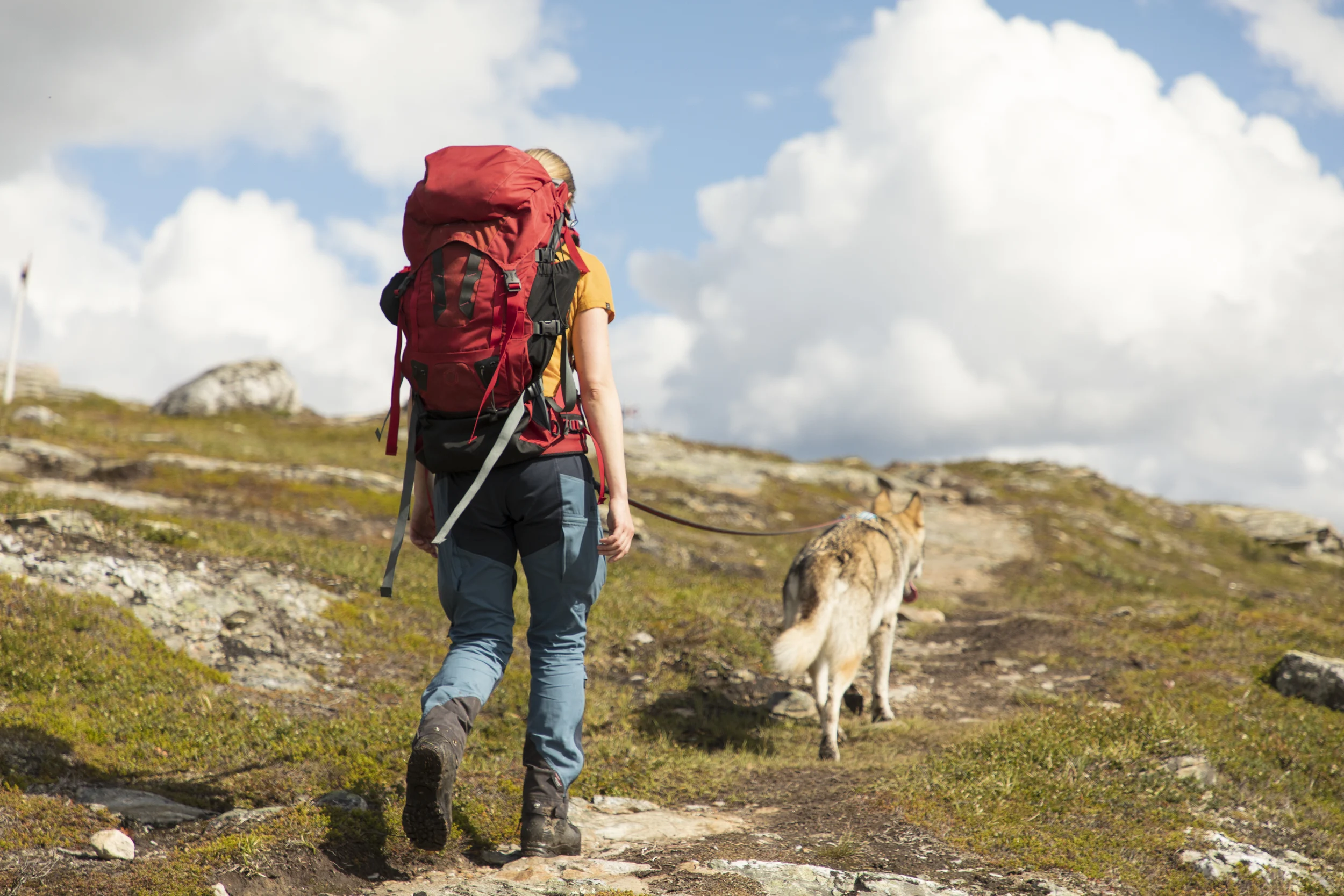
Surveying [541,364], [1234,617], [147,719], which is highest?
[541,364]

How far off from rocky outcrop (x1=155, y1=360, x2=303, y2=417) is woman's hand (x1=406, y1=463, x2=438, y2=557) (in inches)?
1631

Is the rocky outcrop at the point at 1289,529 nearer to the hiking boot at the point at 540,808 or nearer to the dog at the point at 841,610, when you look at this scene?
the dog at the point at 841,610

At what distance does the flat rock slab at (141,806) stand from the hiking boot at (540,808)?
2169 mm

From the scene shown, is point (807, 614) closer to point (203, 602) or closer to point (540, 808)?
point (540, 808)

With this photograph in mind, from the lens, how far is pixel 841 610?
7789 millimetres

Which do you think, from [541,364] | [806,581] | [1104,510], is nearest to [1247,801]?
[806,581]

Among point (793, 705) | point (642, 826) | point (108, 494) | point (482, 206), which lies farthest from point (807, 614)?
point (108, 494)

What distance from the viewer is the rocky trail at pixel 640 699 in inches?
171

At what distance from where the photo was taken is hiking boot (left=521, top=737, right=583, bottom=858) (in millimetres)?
4395

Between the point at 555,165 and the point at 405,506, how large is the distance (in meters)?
1.92

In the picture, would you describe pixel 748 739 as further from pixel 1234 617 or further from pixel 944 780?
pixel 1234 617

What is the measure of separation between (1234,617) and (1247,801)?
738cm

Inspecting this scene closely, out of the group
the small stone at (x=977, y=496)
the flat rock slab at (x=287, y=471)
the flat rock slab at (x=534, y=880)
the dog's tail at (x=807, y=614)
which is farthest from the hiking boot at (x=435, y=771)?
the small stone at (x=977, y=496)

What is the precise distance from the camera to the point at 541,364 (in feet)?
13.8
